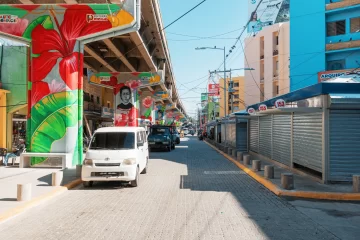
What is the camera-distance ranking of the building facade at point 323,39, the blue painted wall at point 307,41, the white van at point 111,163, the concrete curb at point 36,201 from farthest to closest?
the blue painted wall at point 307,41 < the building facade at point 323,39 < the white van at point 111,163 < the concrete curb at point 36,201

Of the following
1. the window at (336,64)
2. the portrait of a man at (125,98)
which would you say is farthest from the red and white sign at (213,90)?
the window at (336,64)

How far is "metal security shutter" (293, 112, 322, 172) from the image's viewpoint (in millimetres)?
11578

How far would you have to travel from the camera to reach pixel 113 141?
11547mm

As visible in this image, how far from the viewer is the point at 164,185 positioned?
443 inches

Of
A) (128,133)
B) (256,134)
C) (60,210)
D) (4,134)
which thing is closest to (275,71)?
(256,134)

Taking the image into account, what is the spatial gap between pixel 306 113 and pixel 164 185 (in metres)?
6.03

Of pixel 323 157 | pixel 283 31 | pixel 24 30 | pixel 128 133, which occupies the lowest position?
pixel 323 157

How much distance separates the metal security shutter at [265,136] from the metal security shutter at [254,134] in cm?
109

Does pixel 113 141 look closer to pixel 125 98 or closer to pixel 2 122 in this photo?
pixel 2 122

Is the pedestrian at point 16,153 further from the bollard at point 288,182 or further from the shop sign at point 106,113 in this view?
the shop sign at point 106,113

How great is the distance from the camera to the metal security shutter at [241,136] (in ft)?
81.1

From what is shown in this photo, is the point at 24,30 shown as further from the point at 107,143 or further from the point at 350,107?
the point at 350,107

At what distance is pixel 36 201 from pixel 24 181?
10.8ft

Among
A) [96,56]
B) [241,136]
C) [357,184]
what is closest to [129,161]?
[357,184]
